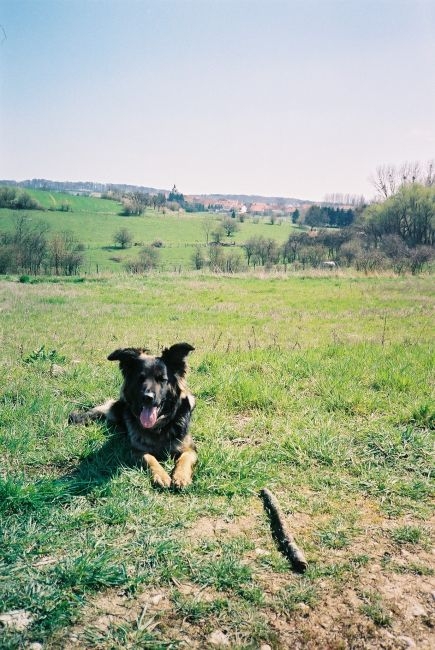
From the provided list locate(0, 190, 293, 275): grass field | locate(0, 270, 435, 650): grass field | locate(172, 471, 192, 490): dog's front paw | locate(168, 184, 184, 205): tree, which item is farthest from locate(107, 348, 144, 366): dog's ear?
locate(168, 184, 184, 205): tree

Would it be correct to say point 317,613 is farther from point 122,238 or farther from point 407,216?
point 122,238

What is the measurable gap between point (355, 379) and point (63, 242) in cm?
4612

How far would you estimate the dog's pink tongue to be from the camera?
4.39 metres

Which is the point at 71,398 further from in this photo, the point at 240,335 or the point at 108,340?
the point at 240,335

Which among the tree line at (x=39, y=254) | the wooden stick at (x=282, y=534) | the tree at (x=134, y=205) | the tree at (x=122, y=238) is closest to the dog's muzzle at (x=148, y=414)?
the wooden stick at (x=282, y=534)

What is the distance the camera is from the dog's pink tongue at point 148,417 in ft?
14.4

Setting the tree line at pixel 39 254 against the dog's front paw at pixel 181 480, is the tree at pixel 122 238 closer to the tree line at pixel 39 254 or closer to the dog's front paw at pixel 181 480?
the tree line at pixel 39 254

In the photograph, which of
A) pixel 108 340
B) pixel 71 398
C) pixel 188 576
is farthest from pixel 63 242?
pixel 188 576

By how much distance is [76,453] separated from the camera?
4.64m

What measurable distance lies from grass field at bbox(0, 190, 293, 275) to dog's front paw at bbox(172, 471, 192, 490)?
51390 millimetres

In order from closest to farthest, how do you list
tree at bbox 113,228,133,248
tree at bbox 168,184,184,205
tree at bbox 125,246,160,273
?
tree at bbox 125,246,160,273
tree at bbox 113,228,133,248
tree at bbox 168,184,184,205

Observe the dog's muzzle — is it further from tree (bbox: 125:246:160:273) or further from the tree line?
tree (bbox: 125:246:160:273)

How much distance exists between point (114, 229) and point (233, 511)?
84185mm

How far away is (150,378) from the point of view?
447cm
